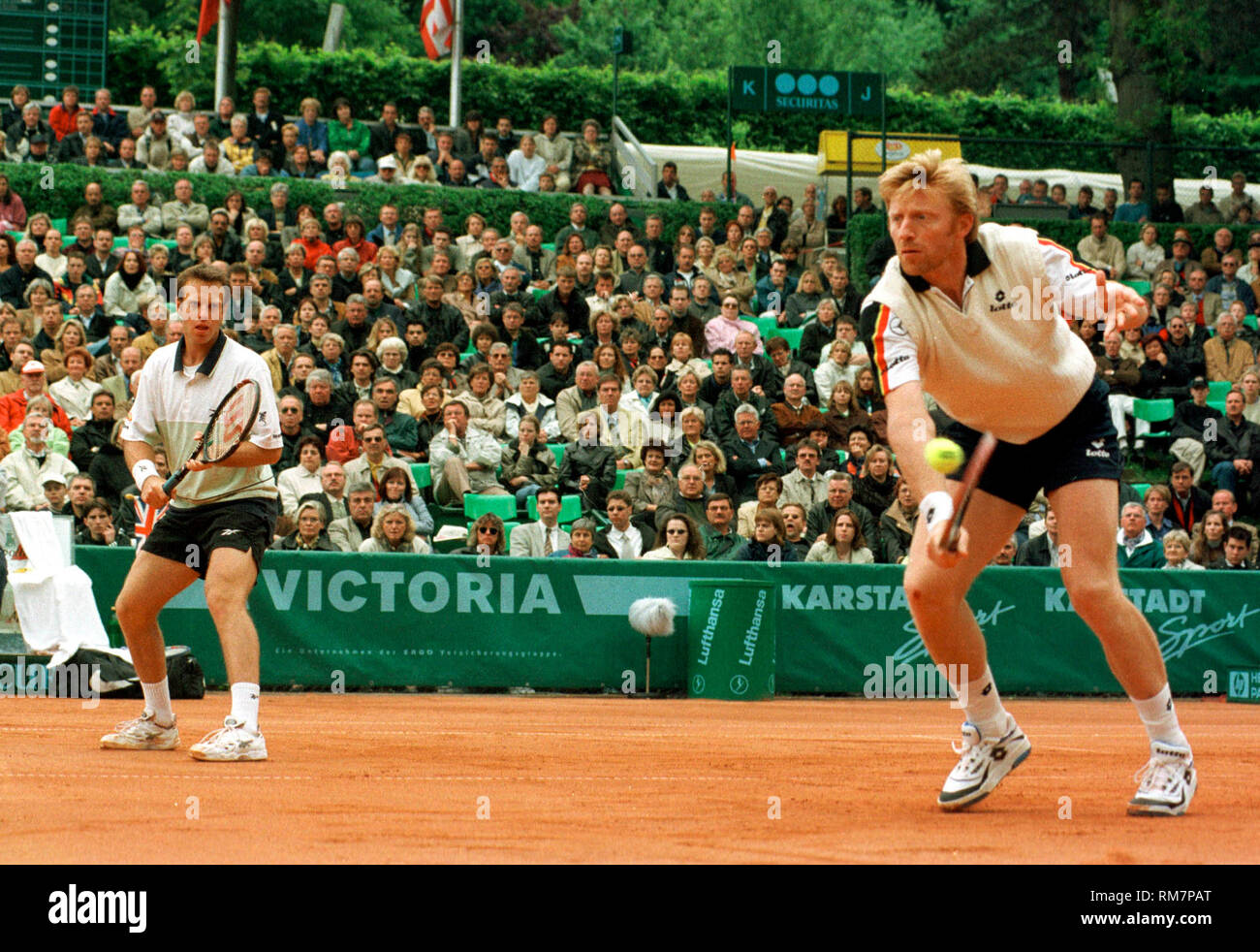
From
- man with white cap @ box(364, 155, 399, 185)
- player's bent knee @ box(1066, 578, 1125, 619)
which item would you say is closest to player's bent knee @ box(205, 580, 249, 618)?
player's bent knee @ box(1066, 578, 1125, 619)

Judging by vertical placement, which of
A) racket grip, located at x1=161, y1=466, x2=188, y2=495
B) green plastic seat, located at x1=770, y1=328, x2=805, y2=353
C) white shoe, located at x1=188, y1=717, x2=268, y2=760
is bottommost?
white shoe, located at x1=188, y1=717, x2=268, y2=760

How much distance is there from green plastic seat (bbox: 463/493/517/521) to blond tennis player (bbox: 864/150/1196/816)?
33.8 feet

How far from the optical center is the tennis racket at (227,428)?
24.2ft

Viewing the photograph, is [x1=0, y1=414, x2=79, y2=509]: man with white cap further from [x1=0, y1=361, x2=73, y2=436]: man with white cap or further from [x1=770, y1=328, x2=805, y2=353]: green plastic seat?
[x1=770, y1=328, x2=805, y2=353]: green plastic seat

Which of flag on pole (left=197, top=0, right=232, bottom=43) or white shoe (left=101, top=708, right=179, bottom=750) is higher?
flag on pole (left=197, top=0, right=232, bottom=43)

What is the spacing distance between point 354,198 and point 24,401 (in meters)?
7.03

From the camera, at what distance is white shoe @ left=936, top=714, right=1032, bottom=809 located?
5965 mm

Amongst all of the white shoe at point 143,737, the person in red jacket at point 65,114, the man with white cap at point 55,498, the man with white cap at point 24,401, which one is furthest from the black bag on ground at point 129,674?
the person in red jacket at point 65,114

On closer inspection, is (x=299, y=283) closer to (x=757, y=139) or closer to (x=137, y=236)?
(x=137, y=236)

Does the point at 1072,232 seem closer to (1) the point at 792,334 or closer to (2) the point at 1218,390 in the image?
(2) the point at 1218,390

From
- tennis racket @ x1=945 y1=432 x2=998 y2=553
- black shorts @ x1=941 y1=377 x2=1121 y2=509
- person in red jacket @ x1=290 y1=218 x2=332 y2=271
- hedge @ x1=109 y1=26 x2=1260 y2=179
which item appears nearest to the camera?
tennis racket @ x1=945 y1=432 x2=998 y2=553

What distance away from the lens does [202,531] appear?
24.7 ft

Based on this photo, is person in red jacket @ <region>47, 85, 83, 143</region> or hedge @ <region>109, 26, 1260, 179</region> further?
hedge @ <region>109, 26, 1260, 179</region>

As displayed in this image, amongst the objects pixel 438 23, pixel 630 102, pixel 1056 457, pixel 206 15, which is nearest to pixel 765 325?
pixel 438 23
